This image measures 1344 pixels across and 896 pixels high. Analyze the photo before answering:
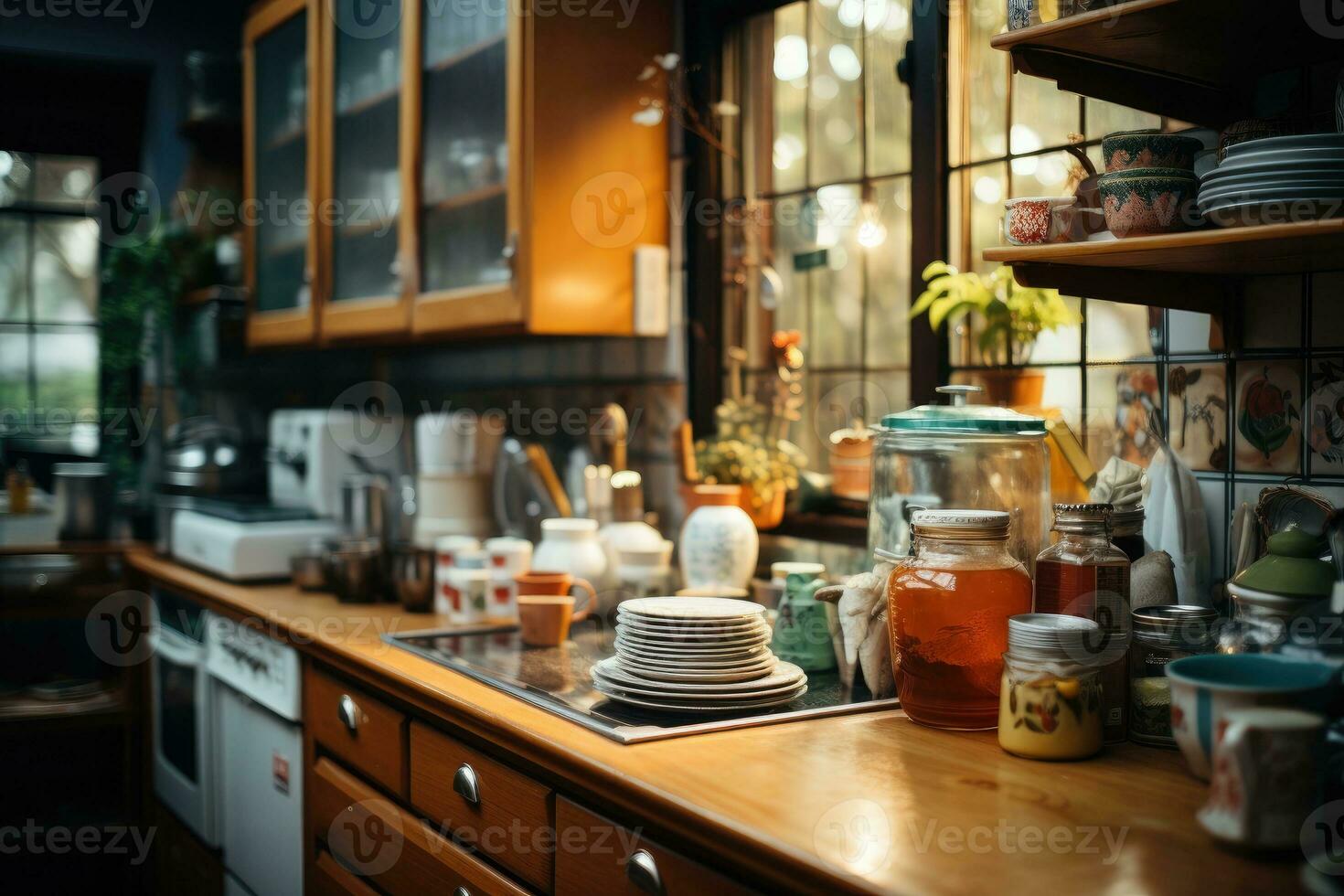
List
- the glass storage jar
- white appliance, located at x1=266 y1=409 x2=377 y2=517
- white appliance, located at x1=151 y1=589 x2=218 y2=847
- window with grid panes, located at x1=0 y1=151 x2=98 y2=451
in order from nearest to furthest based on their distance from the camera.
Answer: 1. the glass storage jar
2. white appliance, located at x1=151 y1=589 x2=218 y2=847
3. white appliance, located at x1=266 y1=409 x2=377 y2=517
4. window with grid panes, located at x1=0 y1=151 x2=98 y2=451

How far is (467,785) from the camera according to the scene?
62.1 inches

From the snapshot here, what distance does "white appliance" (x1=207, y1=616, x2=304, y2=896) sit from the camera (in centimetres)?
225

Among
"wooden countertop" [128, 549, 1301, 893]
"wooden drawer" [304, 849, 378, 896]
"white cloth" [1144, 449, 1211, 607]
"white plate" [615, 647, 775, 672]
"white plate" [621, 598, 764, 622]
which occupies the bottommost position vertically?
"wooden drawer" [304, 849, 378, 896]

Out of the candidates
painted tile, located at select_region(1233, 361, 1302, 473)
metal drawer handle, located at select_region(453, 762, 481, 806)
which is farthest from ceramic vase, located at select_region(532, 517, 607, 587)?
painted tile, located at select_region(1233, 361, 1302, 473)

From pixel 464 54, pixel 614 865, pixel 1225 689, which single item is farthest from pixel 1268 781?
pixel 464 54

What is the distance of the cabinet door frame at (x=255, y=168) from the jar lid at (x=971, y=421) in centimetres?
193

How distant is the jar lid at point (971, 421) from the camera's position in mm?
1517

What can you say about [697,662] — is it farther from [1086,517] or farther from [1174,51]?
[1174,51]

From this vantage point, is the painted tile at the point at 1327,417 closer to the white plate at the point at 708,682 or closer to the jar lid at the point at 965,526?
the jar lid at the point at 965,526

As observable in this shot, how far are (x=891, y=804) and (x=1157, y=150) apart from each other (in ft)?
2.36

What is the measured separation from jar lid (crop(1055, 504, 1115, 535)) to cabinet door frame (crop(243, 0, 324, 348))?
217 cm

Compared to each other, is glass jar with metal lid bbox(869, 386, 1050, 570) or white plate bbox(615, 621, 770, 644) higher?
glass jar with metal lid bbox(869, 386, 1050, 570)

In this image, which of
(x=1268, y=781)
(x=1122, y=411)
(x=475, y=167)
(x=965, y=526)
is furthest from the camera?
(x=475, y=167)

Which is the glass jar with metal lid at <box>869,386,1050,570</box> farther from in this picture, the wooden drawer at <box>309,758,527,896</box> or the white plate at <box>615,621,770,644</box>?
the wooden drawer at <box>309,758,527,896</box>
